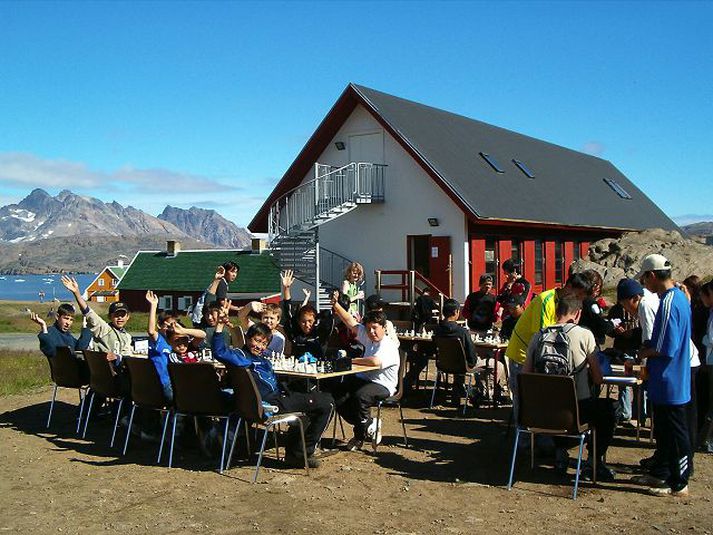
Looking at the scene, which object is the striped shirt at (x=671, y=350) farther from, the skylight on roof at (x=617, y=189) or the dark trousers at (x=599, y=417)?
the skylight on roof at (x=617, y=189)

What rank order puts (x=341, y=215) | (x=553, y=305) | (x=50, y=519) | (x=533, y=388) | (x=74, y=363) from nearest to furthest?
(x=50, y=519) < (x=533, y=388) < (x=553, y=305) < (x=74, y=363) < (x=341, y=215)

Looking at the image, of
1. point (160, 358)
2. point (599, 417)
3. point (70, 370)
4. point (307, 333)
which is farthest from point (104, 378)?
point (599, 417)

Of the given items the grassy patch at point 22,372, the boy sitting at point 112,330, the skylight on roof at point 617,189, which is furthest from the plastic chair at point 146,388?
the skylight on roof at point 617,189

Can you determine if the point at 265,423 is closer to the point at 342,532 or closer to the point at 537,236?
the point at 342,532

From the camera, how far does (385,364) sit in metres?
8.06

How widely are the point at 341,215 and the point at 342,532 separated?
59.0ft

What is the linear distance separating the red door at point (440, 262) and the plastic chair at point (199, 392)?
1443cm

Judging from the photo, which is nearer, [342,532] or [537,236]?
[342,532]

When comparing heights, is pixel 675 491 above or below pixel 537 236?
below

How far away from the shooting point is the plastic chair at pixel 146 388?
7887mm

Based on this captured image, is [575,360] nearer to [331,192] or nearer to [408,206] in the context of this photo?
[408,206]

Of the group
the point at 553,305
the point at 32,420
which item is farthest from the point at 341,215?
the point at 553,305

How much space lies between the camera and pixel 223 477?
7.09 metres

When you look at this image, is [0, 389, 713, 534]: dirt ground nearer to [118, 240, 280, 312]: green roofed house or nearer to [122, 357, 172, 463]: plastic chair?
[122, 357, 172, 463]: plastic chair
